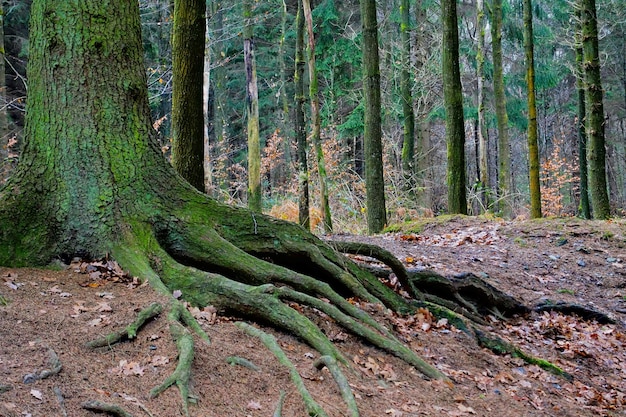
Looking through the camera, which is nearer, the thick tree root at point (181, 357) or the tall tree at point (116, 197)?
the thick tree root at point (181, 357)

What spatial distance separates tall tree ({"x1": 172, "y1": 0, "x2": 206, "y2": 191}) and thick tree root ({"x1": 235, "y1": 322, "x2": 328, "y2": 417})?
3.31m

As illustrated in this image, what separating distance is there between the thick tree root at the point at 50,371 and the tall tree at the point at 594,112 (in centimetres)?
1163

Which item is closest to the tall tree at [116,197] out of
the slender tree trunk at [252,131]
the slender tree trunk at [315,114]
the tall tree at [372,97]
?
the tall tree at [372,97]

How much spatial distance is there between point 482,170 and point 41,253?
16.2 m

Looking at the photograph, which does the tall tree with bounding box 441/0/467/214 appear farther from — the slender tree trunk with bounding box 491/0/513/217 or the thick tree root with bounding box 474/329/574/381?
the slender tree trunk with bounding box 491/0/513/217

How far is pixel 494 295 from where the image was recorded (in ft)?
24.4

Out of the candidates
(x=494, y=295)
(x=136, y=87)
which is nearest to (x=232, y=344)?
(x=136, y=87)

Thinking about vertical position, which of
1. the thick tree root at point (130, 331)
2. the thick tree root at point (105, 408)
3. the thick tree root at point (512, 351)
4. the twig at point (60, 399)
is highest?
the thick tree root at point (130, 331)

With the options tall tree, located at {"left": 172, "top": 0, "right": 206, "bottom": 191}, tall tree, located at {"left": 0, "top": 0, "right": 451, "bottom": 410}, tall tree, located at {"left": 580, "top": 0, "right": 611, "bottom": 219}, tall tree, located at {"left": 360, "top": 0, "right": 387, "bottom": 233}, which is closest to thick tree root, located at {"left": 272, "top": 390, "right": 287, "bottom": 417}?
tall tree, located at {"left": 0, "top": 0, "right": 451, "bottom": 410}

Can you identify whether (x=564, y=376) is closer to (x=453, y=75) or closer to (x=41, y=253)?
(x=41, y=253)

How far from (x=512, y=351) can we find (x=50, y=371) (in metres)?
4.66

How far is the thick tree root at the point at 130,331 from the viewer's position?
3875 millimetres

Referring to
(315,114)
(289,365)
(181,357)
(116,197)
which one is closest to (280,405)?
(289,365)

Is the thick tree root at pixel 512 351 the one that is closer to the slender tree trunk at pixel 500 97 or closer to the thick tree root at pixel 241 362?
the thick tree root at pixel 241 362
